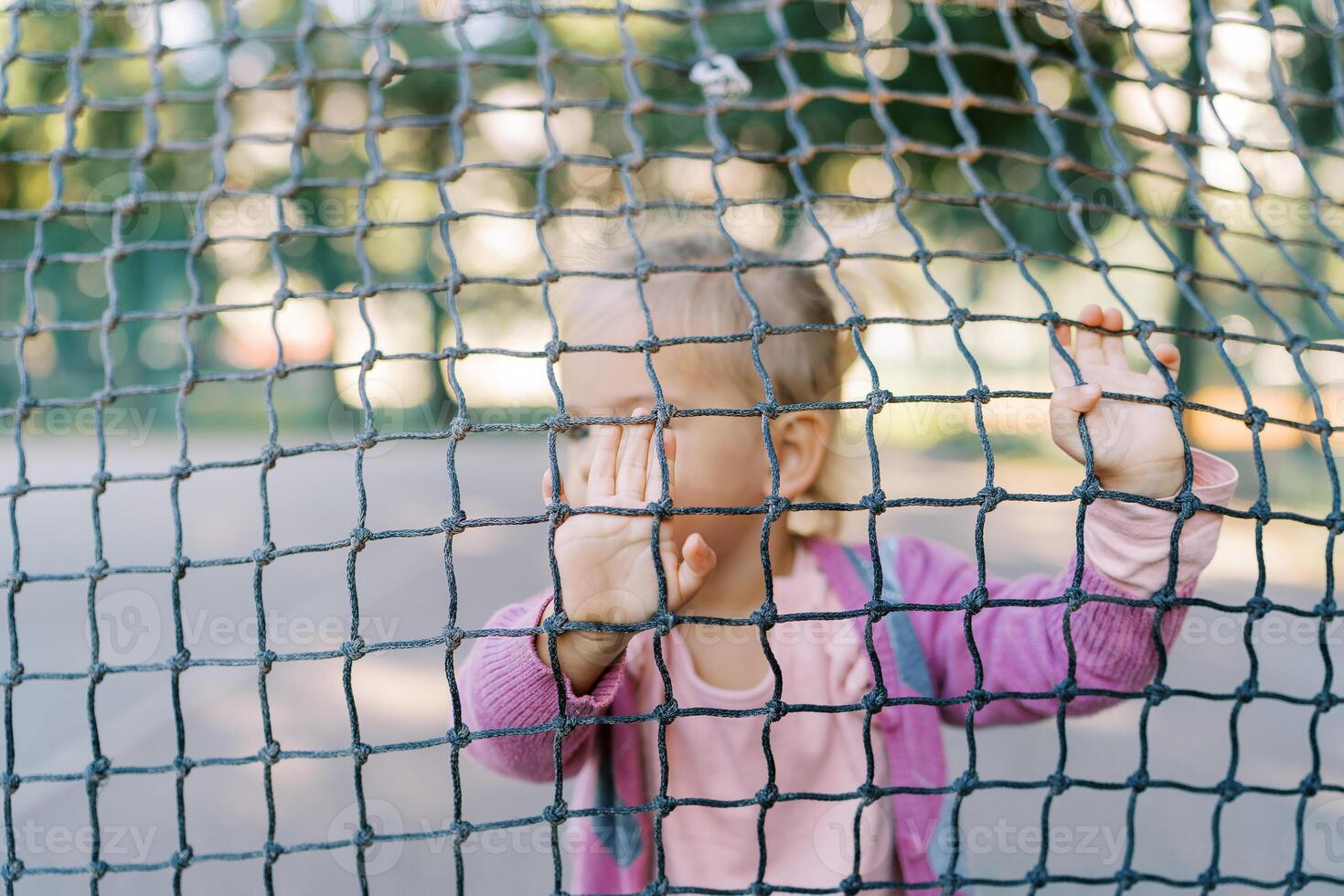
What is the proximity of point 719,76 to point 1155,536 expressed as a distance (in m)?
0.67

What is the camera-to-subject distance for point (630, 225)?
109 centimetres

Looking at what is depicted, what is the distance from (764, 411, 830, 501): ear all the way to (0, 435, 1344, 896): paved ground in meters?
0.91

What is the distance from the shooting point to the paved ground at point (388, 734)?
181cm

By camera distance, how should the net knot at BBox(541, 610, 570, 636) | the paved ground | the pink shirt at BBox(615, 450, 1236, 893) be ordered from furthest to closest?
1. the paved ground
2. the pink shirt at BBox(615, 450, 1236, 893)
3. the net knot at BBox(541, 610, 570, 636)

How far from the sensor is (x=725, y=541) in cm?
115

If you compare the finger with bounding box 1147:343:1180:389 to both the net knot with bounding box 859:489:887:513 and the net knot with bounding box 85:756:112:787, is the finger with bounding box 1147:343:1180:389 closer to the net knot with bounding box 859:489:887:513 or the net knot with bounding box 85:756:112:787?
the net knot with bounding box 859:489:887:513

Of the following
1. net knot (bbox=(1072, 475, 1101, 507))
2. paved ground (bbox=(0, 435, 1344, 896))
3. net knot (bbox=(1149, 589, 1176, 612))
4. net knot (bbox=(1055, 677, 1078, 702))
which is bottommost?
paved ground (bbox=(0, 435, 1344, 896))

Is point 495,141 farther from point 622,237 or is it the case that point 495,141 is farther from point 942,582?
point 942,582

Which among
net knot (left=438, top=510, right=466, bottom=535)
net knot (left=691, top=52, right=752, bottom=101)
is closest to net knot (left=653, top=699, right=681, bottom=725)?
net knot (left=438, top=510, right=466, bottom=535)

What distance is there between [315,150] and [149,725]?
4.93m

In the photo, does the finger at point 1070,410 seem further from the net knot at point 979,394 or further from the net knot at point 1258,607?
the net knot at point 1258,607

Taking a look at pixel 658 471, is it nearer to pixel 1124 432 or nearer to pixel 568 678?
pixel 568 678

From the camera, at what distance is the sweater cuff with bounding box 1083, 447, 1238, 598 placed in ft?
3.06

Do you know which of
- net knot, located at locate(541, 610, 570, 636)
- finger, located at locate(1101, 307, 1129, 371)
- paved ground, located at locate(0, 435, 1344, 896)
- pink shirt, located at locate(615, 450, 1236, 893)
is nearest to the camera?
net knot, located at locate(541, 610, 570, 636)
